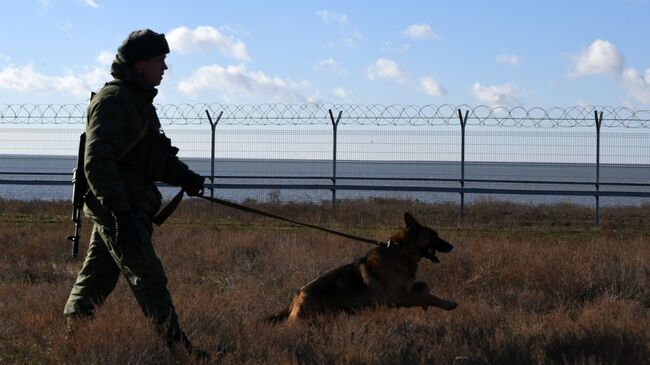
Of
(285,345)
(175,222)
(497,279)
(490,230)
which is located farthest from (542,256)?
(175,222)

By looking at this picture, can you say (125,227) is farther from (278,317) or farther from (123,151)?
(278,317)

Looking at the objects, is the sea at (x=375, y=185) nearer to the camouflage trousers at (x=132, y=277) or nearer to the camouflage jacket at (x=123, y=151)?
the camouflage trousers at (x=132, y=277)

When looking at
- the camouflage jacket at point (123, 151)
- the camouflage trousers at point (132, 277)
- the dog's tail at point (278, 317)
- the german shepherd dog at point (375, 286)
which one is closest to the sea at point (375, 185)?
the german shepherd dog at point (375, 286)

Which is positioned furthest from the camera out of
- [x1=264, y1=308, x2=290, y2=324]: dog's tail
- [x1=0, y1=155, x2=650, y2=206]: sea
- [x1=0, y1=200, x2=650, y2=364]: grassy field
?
[x1=0, y1=155, x2=650, y2=206]: sea

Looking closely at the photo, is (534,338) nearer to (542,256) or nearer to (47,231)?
(542,256)

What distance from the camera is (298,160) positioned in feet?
64.1

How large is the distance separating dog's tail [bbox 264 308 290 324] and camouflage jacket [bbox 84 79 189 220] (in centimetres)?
143

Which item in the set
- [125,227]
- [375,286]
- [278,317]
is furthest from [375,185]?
[125,227]

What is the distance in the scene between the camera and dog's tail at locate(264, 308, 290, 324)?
6.65m

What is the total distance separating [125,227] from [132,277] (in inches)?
13.6

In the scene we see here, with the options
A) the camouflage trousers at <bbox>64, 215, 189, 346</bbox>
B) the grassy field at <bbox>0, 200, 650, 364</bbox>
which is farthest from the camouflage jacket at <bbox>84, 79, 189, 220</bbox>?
the grassy field at <bbox>0, 200, 650, 364</bbox>

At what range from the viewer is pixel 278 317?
676cm

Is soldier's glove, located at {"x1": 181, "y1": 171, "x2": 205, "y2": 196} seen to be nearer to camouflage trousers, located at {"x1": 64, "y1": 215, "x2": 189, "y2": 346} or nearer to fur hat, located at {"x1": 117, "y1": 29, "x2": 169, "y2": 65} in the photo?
camouflage trousers, located at {"x1": 64, "y1": 215, "x2": 189, "y2": 346}

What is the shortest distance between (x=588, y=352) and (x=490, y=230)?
9.79 m
